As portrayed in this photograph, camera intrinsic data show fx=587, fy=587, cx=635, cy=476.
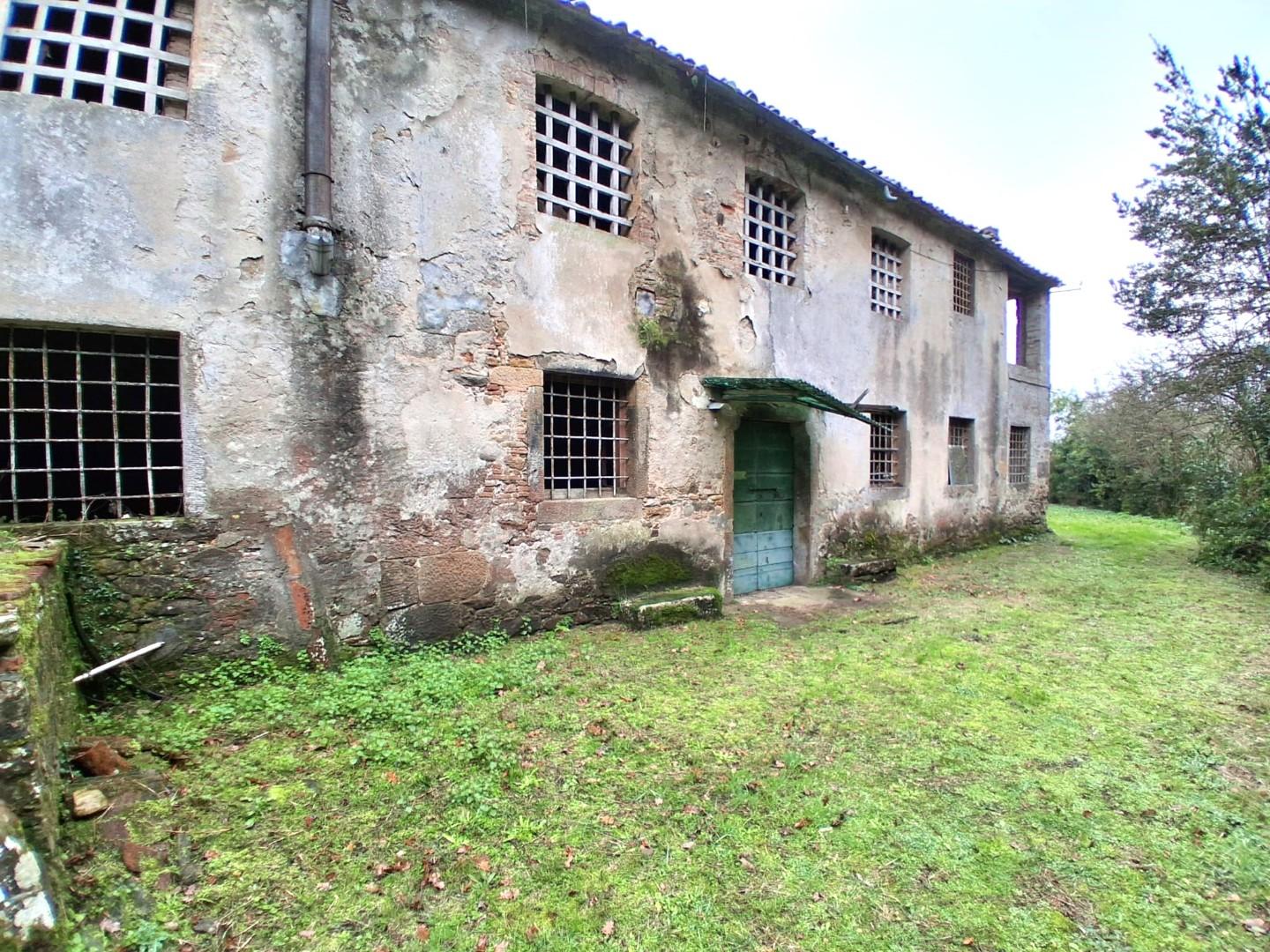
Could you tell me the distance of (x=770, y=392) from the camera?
22.8ft

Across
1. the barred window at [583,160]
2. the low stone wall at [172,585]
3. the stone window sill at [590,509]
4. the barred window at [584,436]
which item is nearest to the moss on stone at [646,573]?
the stone window sill at [590,509]

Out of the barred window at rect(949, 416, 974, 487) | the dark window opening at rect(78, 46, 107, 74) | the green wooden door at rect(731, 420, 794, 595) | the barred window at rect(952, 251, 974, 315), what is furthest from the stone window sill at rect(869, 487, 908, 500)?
the dark window opening at rect(78, 46, 107, 74)

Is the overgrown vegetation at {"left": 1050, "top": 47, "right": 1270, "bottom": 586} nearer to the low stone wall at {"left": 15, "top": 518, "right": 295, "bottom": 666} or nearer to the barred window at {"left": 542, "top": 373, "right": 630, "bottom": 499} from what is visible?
the barred window at {"left": 542, "top": 373, "right": 630, "bottom": 499}

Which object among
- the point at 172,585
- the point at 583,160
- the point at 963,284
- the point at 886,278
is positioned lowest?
the point at 172,585

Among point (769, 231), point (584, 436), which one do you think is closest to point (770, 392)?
point (584, 436)

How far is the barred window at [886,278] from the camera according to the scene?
9.43m

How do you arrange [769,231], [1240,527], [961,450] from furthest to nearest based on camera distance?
1. [961,450]
2. [1240,527]
3. [769,231]

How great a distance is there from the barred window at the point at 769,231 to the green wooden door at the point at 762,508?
80.6 inches

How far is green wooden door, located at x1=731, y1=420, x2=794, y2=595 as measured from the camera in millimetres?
7754

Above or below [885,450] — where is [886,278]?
above

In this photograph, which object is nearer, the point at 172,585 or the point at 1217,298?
the point at 172,585

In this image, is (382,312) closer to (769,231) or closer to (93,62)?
(93,62)

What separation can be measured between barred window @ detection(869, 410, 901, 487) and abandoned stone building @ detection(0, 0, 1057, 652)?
2.41m

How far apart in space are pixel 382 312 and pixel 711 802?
433 cm
